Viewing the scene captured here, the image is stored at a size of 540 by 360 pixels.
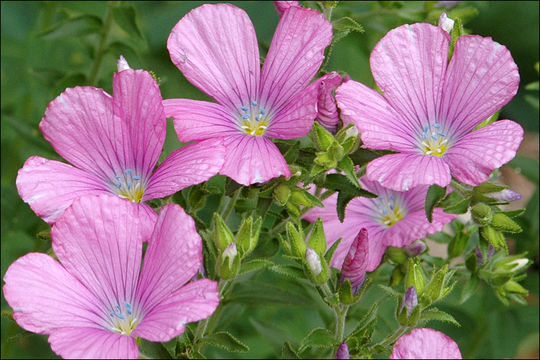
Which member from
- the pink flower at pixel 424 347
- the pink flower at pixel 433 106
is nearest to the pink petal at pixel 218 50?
the pink flower at pixel 433 106

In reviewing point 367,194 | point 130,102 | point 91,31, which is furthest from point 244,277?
point 91,31

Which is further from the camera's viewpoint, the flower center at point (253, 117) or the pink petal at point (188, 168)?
the flower center at point (253, 117)

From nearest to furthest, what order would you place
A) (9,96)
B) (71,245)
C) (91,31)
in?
1. (71,245)
2. (91,31)
3. (9,96)

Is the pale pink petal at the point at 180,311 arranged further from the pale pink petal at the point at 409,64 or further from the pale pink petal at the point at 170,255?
the pale pink petal at the point at 409,64

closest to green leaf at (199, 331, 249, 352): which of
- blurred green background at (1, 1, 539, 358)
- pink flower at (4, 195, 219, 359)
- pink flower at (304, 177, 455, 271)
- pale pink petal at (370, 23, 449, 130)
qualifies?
pink flower at (4, 195, 219, 359)

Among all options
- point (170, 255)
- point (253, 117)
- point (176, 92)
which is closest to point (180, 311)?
point (170, 255)

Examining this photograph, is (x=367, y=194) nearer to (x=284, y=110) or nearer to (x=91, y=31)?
(x=284, y=110)
